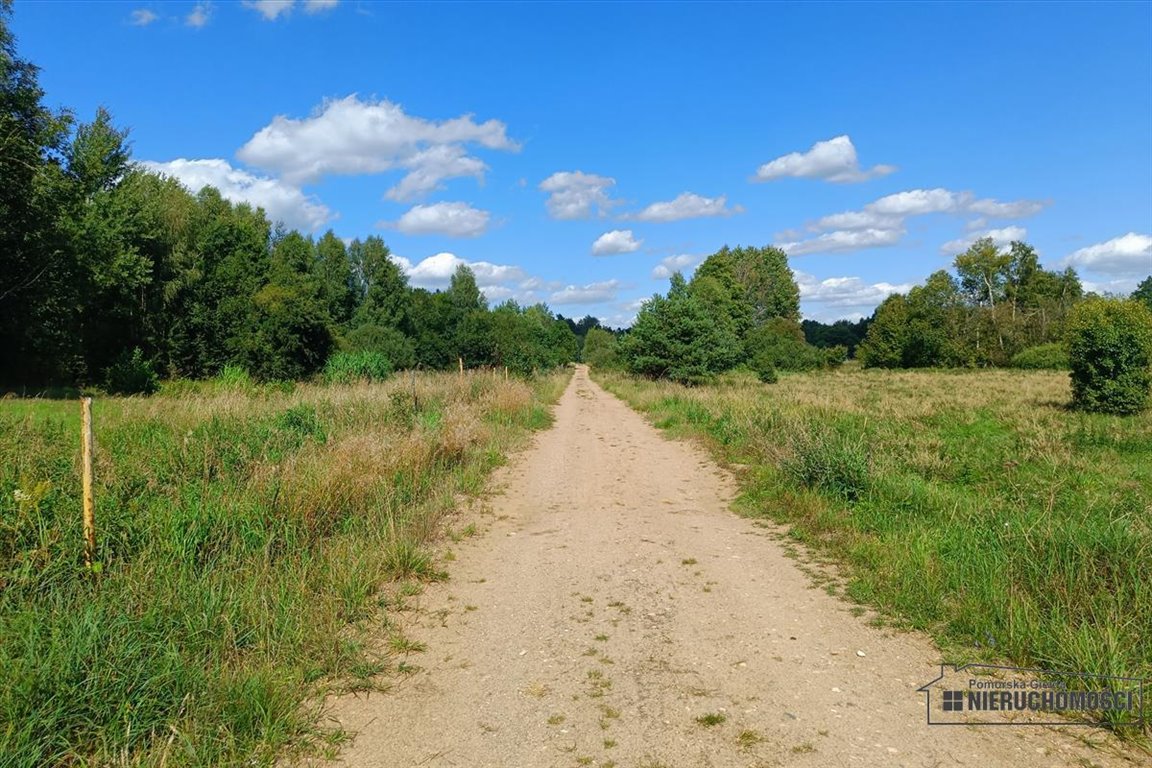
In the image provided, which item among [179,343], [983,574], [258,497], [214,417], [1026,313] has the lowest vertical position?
[983,574]

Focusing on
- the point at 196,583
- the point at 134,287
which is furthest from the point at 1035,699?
the point at 134,287

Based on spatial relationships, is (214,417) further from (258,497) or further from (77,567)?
(77,567)

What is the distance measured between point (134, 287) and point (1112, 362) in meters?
42.6

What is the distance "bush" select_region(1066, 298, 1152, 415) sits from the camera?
812 inches

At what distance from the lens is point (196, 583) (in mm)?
4680

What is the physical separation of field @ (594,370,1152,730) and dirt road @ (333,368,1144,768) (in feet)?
1.89

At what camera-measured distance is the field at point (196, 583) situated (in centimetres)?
322

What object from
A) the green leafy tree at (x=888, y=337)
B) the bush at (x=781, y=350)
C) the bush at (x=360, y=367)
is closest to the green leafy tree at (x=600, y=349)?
the bush at (x=781, y=350)

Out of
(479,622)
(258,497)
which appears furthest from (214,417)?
(479,622)

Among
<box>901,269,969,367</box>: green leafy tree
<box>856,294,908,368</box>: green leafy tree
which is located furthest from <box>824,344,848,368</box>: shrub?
<box>901,269,969,367</box>: green leafy tree

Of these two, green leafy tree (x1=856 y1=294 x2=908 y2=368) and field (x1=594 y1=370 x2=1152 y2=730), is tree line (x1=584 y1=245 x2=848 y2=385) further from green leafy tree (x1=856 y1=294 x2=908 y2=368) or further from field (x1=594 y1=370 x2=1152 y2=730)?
field (x1=594 y1=370 x2=1152 y2=730)

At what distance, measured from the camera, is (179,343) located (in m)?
35.2

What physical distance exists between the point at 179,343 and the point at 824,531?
3809 cm

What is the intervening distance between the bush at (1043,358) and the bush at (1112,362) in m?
39.0
